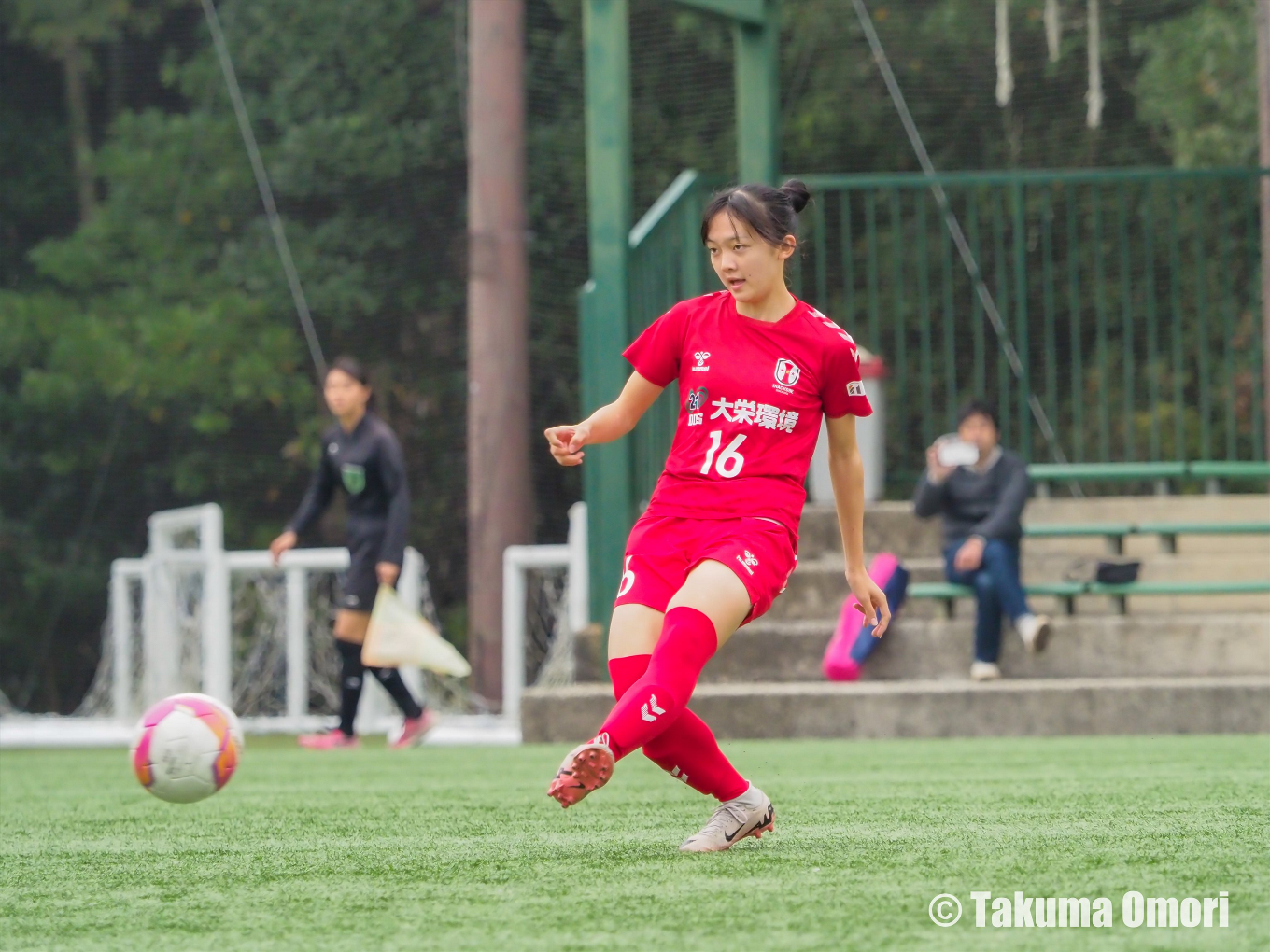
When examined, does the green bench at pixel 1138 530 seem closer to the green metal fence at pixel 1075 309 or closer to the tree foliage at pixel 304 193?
the green metal fence at pixel 1075 309

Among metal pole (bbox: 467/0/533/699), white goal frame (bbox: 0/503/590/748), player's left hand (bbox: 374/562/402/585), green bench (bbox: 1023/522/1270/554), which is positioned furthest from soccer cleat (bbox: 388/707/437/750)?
metal pole (bbox: 467/0/533/699)

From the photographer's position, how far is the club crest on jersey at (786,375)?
4.05 metres

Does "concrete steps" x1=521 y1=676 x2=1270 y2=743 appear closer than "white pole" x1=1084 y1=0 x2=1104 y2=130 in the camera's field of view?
Yes

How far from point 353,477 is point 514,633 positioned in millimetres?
2945

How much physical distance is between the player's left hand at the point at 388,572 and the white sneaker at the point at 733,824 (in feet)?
16.6

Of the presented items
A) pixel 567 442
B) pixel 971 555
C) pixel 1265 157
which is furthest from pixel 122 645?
pixel 567 442

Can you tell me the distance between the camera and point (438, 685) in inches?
544

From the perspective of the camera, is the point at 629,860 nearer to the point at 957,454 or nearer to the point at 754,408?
the point at 754,408

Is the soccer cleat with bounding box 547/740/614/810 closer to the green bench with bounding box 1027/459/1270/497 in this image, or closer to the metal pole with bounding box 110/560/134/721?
the green bench with bounding box 1027/459/1270/497

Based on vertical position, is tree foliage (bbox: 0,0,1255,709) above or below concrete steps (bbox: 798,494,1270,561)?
above

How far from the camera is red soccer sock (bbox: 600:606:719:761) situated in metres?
3.65

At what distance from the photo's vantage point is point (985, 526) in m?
8.45

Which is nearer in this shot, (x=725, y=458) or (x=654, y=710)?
(x=654, y=710)

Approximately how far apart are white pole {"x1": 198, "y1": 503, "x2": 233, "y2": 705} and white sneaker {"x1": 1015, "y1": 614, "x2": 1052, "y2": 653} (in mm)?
5273
